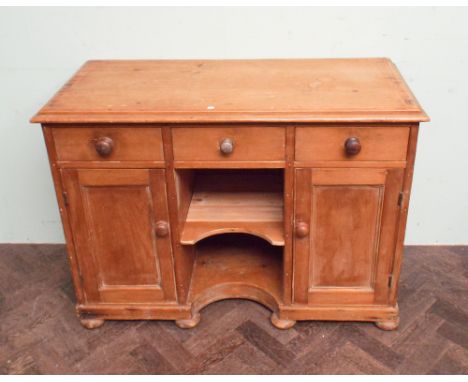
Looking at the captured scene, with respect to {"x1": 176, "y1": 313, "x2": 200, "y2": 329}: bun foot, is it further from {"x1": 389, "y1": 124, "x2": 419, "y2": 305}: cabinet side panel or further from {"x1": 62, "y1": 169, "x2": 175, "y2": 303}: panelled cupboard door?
{"x1": 389, "y1": 124, "x2": 419, "y2": 305}: cabinet side panel

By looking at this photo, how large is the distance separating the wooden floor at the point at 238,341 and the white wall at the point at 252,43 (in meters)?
0.69

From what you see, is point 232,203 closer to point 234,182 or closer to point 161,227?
point 234,182

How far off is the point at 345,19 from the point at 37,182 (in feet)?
5.31

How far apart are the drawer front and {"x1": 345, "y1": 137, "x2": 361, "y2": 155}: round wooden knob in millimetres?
219

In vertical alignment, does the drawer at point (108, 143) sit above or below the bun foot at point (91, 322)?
above

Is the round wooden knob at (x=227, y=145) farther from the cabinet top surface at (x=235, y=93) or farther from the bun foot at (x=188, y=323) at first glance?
the bun foot at (x=188, y=323)

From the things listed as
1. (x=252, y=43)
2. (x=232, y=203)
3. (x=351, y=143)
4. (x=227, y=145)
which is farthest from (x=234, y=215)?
(x=252, y=43)

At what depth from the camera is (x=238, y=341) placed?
229cm

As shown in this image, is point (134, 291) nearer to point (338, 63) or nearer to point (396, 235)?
point (396, 235)

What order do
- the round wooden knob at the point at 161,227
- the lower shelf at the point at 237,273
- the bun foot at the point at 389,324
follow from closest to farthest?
the round wooden knob at the point at 161,227 < the bun foot at the point at 389,324 < the lower shelf at the point at 237,273

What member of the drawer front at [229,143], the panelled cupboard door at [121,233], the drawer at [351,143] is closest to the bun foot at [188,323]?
the panelled cupboard door at [121,233]

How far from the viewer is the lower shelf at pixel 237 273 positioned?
2406mm

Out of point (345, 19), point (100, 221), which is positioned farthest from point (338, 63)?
point (100, 221)

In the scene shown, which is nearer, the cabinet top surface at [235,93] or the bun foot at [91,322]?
the cabinet top surface at [235,93]
